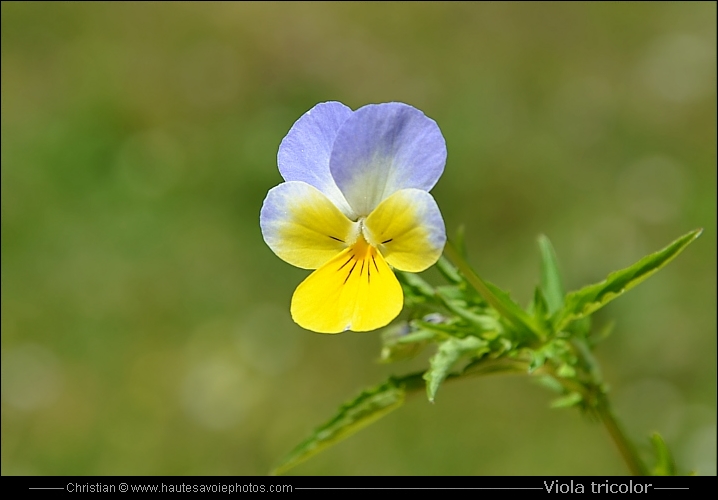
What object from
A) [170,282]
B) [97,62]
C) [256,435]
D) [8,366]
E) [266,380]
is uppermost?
[97,62]

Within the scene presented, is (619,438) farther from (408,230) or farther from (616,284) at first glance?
(408,230)

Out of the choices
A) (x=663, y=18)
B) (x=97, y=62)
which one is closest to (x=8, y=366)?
(x=97, y=62)

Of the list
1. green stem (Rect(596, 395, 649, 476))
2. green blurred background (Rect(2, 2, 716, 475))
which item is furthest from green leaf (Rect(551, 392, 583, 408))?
green blurred background (Rect(2, 2, 716, 475))

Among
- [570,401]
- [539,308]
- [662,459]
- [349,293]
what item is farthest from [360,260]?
[662,459]

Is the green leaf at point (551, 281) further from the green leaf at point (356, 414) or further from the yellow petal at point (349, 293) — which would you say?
the yellow petal at point (349, 293)

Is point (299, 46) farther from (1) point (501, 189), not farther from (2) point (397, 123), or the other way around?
(2) point (397, 123)

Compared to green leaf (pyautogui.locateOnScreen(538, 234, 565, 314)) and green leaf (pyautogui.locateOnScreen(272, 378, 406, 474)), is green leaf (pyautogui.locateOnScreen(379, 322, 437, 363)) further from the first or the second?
green leaf (pyautogui.locateOnScreen(538, 234, 565, 314))

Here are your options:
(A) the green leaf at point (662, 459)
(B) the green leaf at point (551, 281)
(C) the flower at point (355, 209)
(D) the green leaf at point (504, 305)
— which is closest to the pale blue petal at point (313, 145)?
(C) the flower at point (355, 209)
